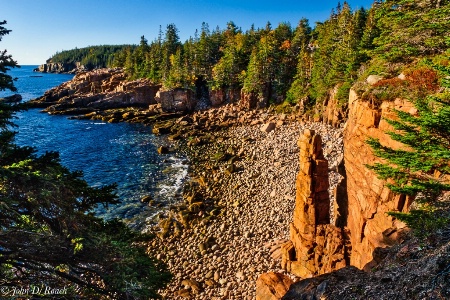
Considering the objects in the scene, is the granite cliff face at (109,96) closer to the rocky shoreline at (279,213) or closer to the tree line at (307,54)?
the tree line at (307,54)

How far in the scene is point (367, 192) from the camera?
13.0m

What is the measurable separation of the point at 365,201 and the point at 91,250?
11807 millimetres

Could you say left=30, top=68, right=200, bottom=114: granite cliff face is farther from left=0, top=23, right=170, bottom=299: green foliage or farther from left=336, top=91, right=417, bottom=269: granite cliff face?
left=0, top=23, right=170, bottom=299: green foliage

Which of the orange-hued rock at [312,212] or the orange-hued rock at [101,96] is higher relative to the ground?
the orange-hued rock at [101,96]

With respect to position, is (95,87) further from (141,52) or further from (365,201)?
(365,201)

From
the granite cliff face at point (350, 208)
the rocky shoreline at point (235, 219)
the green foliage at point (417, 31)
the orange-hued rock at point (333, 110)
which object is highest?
the green foliage at point (417, 31)

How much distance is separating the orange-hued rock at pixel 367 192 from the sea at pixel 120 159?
57.0ft

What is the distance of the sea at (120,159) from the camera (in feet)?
90.5

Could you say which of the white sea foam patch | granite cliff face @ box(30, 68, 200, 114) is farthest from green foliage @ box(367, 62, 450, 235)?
granite cliff face @ box(30, 68, 200, 114)

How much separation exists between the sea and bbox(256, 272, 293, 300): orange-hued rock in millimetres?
12946

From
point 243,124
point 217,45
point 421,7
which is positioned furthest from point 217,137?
point 217,45

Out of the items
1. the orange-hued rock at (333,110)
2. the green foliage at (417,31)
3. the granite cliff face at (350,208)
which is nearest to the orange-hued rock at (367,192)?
the granite cliff face at (350,208)

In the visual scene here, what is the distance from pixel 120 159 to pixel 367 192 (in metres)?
35.3

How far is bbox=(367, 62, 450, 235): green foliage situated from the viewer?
830 centimetres
